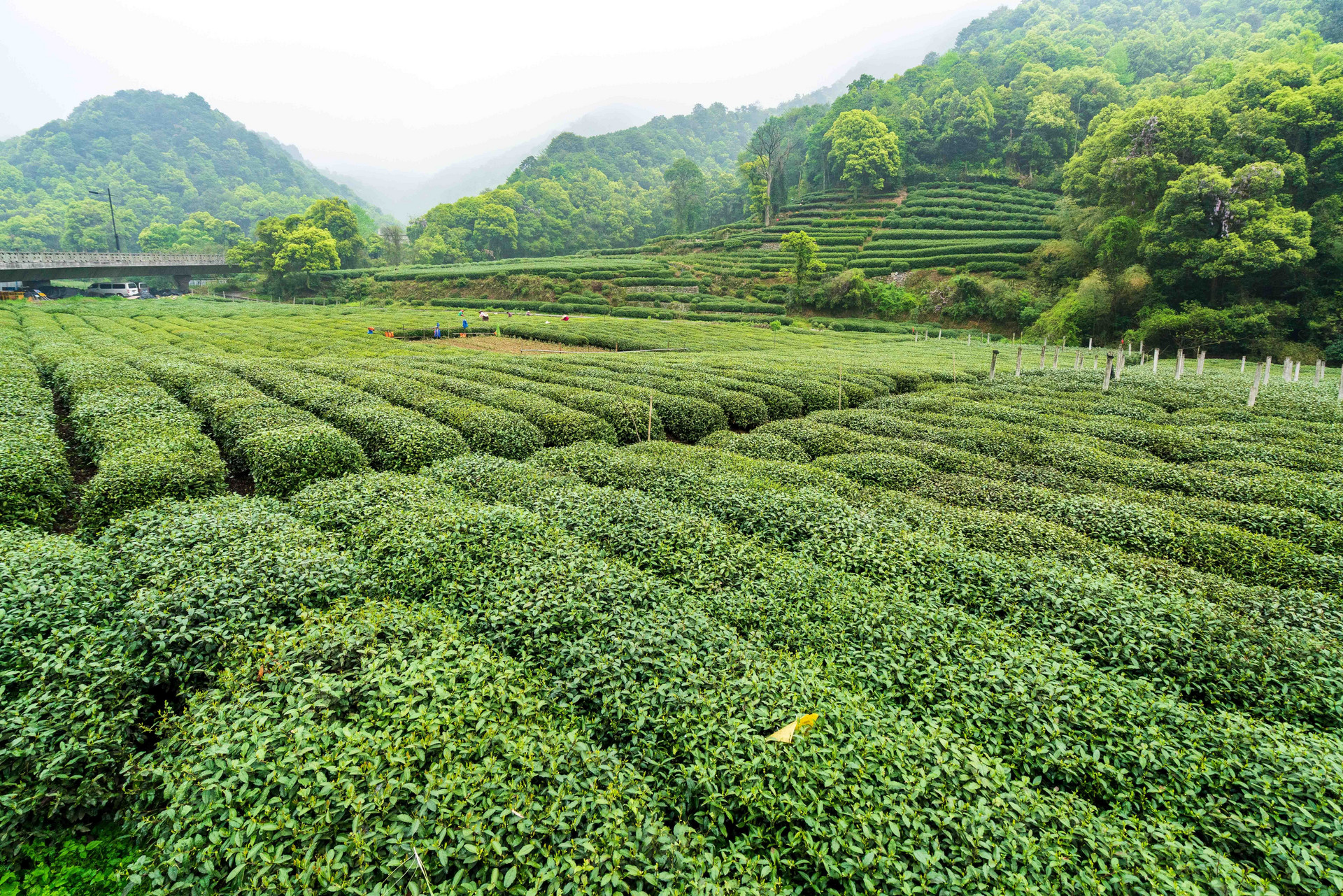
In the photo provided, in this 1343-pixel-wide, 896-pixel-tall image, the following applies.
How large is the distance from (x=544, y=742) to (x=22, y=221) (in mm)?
176613

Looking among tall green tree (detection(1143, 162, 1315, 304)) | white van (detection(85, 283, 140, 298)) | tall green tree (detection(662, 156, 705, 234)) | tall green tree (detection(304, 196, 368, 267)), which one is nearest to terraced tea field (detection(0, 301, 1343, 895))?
tall green tree (detection(1143, 162, 1315, 304))

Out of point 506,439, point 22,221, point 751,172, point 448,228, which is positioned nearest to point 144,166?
point 22,221

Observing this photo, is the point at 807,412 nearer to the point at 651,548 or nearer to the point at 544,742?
the point at 651,548

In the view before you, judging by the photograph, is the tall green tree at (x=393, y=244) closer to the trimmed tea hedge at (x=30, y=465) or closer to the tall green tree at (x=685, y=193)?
the tall green tree at (x=685, y=193)

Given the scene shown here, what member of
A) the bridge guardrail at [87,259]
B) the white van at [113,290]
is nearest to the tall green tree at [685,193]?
the bridge guardrail at [87,259]

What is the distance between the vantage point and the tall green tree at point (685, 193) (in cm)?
11150

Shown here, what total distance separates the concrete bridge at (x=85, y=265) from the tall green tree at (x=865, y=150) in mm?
94668

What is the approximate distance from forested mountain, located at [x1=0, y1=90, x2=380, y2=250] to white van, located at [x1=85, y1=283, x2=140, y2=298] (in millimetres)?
47398

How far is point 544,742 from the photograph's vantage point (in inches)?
177

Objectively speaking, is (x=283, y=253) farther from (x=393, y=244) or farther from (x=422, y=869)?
(x=422, y=869)

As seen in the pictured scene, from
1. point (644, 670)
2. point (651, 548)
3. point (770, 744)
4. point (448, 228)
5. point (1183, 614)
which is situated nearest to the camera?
point (770, 744)

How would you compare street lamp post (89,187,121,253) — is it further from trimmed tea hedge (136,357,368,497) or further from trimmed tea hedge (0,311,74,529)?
trimmed tea hedge (0,311,74,529)

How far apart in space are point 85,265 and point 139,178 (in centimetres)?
13822

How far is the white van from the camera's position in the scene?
6856 centimetres
